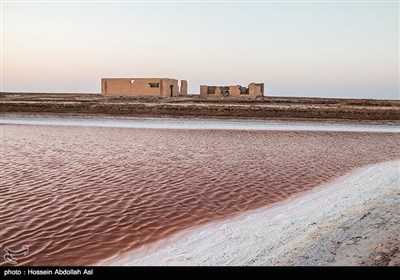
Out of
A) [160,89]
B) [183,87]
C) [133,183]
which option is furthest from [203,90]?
[133,183]

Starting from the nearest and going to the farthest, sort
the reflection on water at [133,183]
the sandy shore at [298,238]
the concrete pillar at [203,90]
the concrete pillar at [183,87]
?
the sandy shore at [298,238]
the reflection on water at [133,183]
the concrete pillar at [203,90]
the concrete pillar at [183,87]

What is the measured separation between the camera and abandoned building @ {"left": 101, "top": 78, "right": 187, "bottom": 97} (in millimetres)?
64875

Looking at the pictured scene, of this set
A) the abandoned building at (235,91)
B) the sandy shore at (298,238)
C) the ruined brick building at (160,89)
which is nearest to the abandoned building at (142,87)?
the ruined brick building at (160,89)

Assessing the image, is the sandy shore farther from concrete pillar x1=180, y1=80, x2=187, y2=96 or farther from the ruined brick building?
concrete pillar x1=180, y1=80, x2=187, y2=96

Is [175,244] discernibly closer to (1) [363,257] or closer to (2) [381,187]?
(1) [363,257]

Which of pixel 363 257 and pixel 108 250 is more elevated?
pixel 363 257

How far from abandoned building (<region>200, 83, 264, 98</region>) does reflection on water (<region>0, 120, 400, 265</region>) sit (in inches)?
1933

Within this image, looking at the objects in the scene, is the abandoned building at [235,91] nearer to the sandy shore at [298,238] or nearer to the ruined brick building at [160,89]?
the ruined brick building at [160,89]

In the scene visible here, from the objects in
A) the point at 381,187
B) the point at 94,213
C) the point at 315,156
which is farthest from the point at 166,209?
the point at 315,156

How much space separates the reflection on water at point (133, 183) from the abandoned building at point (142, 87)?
4925cm

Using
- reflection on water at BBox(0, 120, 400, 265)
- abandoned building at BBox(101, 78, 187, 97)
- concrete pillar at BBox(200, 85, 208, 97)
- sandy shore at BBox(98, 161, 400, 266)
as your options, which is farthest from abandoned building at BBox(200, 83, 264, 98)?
sandy shore at BBox(98, 161, 400, 266)

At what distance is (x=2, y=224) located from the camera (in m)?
5.72

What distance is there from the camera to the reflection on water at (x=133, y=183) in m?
5.46

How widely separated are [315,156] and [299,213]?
7196 millimetres
